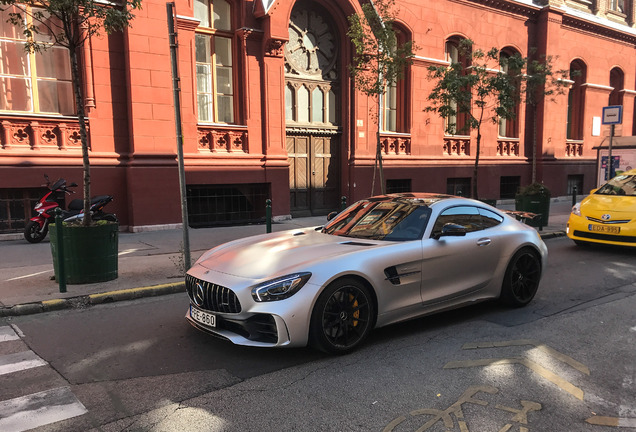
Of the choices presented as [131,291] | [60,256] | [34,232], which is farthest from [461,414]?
[34,232]

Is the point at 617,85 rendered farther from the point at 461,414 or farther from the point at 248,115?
the point at 461,414

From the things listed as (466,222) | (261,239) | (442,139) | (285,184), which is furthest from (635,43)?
(261,239)

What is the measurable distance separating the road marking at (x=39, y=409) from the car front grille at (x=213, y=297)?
50.4 inches

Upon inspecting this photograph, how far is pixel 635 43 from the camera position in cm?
2450

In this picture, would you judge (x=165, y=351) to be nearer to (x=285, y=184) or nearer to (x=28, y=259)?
(x=28, y=259)

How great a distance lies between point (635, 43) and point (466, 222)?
25.8 meters

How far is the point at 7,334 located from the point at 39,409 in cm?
209

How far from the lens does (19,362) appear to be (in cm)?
428

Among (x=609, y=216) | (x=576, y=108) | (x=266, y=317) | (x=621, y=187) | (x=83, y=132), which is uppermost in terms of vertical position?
(x=576, y=108)

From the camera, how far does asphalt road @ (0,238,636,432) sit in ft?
10.7

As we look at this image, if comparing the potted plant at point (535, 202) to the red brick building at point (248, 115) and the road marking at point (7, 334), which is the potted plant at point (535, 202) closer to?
the red brick building at point (248, 115)

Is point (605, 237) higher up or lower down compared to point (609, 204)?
lower down

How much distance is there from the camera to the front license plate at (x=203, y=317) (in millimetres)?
4310

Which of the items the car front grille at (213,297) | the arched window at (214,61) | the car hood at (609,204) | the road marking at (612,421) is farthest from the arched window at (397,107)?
the road marking at (612,421)
